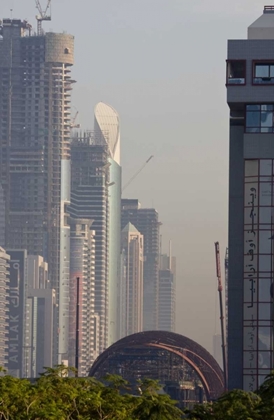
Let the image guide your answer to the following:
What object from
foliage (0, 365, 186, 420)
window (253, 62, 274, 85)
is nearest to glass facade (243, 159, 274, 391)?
window (253, 62, 274, 85)

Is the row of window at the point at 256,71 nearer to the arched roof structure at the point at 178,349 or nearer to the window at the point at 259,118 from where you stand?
the window at the point at 259,118

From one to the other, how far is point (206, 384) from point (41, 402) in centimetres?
13635

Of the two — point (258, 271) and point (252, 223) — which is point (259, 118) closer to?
point (252, 223)

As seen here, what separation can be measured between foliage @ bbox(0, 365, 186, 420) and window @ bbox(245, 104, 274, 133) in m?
48.2

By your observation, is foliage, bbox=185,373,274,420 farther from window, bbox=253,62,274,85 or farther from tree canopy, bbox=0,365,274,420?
window, bbox=253,62,274,85

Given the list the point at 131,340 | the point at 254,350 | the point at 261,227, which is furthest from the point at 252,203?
the point at 131,340

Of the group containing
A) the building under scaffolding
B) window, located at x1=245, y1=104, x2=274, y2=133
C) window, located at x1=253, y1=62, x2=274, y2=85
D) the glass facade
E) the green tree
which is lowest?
the green tree

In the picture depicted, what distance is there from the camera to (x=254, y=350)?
110 meters

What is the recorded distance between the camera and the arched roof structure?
7613 inches

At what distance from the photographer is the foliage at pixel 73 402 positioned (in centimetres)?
6022

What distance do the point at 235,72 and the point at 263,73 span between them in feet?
7.08

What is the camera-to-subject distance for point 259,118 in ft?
371

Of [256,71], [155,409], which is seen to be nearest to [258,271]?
[256,71]

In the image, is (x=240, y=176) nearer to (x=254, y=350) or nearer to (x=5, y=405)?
(x=254, y=350)
